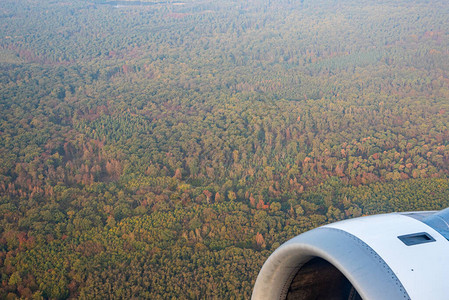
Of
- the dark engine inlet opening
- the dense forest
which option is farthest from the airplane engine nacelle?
the dense forest

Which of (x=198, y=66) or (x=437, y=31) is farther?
(x=437, y=31)

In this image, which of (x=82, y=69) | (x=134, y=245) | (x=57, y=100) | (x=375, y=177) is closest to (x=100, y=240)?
(x=134, y=245)

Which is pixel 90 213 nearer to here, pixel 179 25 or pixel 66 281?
pixel 66 281

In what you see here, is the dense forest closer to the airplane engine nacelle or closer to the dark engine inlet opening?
the dark engine inlet opening

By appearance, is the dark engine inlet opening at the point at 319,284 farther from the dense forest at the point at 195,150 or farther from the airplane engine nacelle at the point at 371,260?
the dense forest at the point at 195,150

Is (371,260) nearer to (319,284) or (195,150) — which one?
(319,284)

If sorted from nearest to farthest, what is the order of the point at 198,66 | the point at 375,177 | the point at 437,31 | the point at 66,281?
1. the point at 66,281
2. the point at 375,177
3. the point at 198,66
4. the point at 437,31
